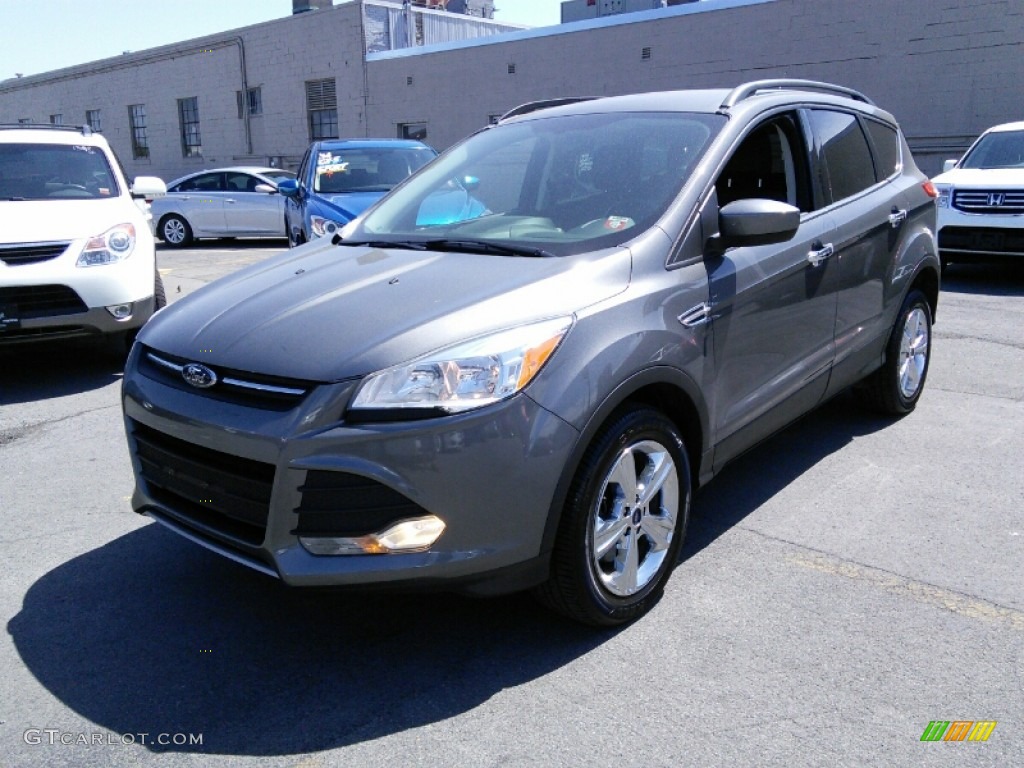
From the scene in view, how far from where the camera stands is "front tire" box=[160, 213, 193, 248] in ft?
55.7

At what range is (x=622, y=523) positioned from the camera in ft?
10.1

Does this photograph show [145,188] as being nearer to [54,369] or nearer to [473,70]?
[54,369]

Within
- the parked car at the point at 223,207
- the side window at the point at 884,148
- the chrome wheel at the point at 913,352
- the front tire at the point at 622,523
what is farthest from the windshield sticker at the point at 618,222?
the parked car at the point at 223,207

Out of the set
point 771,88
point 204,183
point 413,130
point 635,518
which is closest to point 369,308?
point 635,518

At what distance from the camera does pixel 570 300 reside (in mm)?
2916

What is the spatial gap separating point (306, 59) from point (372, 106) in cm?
291

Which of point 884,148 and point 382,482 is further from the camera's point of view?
point 884,148

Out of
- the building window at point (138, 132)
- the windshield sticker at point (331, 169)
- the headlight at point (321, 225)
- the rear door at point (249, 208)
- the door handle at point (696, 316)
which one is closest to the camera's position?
the door handle at point (696, 316)

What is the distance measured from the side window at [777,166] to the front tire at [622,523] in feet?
4.51

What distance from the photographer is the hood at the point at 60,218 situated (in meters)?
6.36

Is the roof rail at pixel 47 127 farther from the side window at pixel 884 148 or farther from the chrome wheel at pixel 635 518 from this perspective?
the chrome wheel at pixel 635 518

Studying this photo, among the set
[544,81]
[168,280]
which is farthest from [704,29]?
[168,280]

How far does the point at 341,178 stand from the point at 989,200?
7020 mm

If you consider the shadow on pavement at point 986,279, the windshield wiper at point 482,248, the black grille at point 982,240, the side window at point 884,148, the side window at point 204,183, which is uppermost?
the side window at point 884,148
